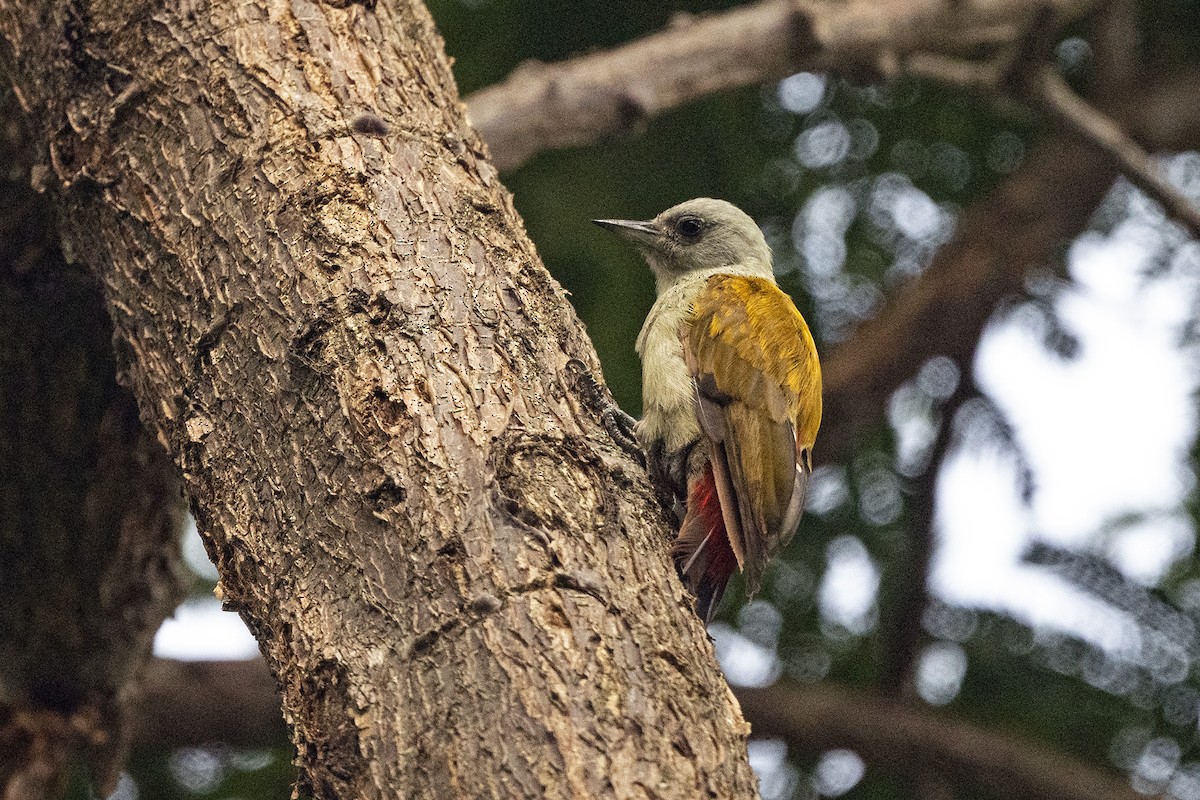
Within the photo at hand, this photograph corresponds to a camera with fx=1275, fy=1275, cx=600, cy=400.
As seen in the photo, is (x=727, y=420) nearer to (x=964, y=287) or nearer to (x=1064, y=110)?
(x=964, y=287)

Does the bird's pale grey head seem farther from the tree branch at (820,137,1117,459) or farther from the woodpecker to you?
the tree branch at (820,137,1117,459)

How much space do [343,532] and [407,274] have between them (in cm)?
65

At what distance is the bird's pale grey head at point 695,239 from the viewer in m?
4.80

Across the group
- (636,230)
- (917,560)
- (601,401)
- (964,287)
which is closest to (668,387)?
(601,401)

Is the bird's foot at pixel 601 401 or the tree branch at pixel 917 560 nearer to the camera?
the bird's foot at pixel 601 401

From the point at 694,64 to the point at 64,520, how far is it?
2.93 m

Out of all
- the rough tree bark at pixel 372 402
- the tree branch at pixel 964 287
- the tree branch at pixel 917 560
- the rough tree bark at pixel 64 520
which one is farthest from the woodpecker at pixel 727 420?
the rough tree bark at pixel 64 520

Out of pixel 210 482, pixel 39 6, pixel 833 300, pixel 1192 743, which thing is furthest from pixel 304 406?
pixel 1192 743

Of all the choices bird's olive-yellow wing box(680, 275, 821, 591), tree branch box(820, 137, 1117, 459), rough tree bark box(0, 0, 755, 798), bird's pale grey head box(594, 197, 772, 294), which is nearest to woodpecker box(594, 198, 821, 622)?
bird's olive-yellow wing box(680, 275, 821, 591)

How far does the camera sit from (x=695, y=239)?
4.85 m

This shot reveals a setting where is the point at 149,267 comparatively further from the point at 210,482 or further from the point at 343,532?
the point at 343,532

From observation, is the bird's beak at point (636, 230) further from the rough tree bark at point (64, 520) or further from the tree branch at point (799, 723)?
the tree branch at point (799, 723)

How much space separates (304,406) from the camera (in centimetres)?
269

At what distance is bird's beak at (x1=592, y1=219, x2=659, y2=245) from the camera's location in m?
4.69
